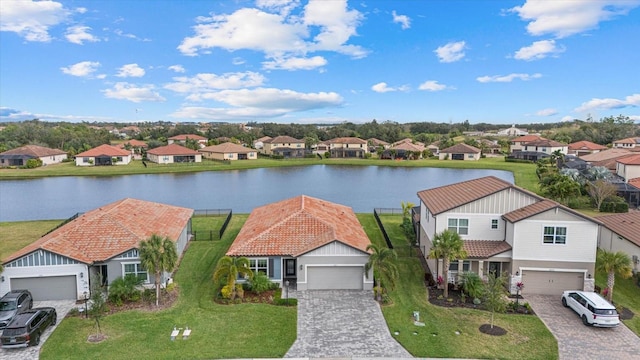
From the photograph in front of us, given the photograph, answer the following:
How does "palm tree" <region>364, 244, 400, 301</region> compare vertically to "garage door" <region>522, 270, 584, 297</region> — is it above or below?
above

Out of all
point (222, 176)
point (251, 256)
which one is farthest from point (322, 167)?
point (251, 256)

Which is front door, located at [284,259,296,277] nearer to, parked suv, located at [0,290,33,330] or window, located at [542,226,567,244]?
parked suv, located at [0,290,33,330]

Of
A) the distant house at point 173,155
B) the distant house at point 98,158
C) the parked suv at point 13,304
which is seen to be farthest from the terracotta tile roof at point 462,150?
the parked suv at point 13,304

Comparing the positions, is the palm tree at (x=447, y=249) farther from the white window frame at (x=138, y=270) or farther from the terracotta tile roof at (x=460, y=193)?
the white window frame at (x=138, y=270)

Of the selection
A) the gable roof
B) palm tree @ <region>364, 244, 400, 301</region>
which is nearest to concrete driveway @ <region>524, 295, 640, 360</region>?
the gable roof

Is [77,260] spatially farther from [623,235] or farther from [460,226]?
[623,235]
